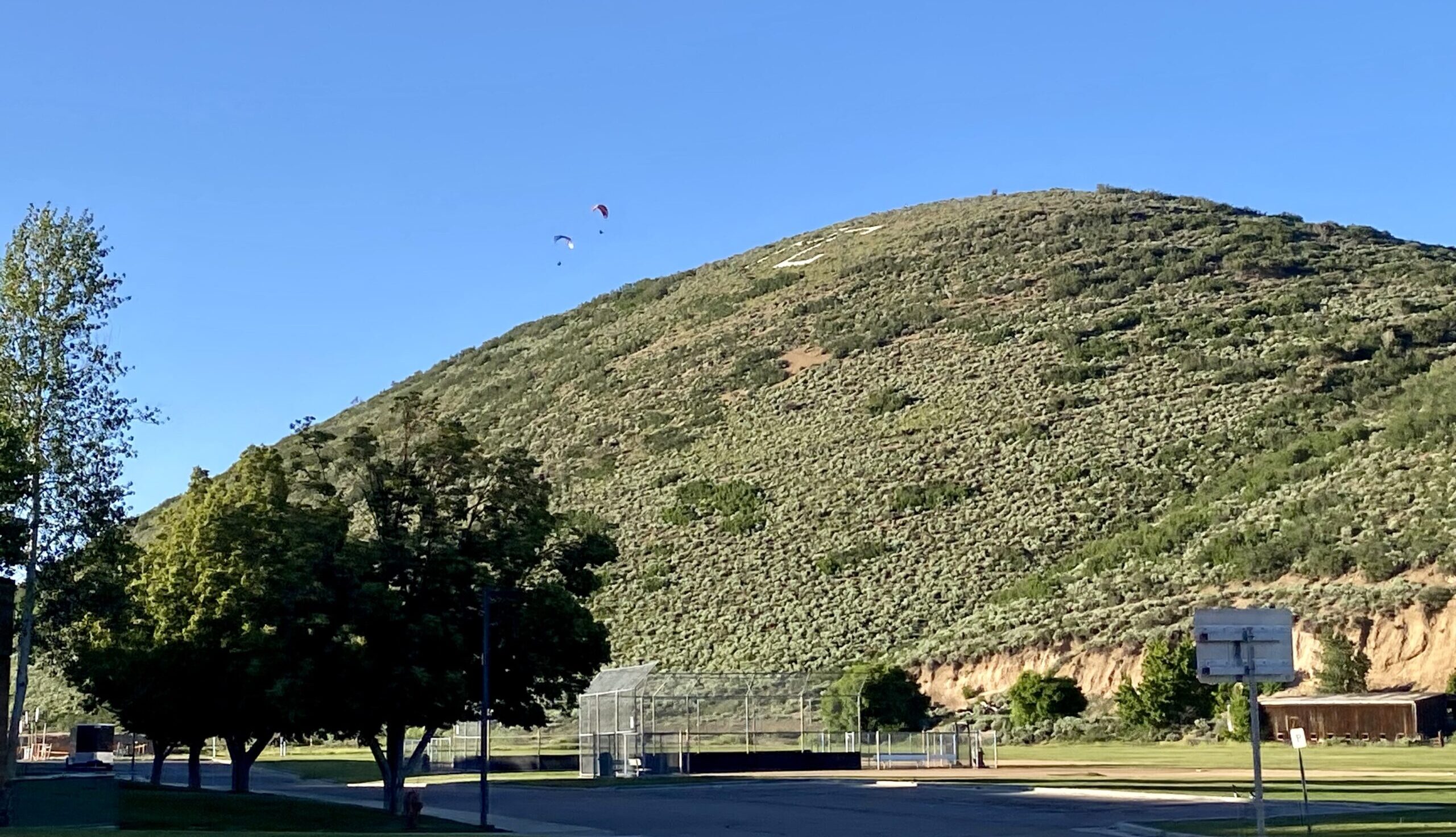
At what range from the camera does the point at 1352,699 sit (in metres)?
61.3

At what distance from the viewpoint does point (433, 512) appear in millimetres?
33750

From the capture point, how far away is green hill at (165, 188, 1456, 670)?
7825 centimetres

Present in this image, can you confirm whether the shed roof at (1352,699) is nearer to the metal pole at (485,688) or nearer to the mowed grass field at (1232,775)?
the mowed grass field at (1232,775)

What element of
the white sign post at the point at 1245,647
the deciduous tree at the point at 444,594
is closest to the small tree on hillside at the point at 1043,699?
the deciduous tree at the point at 444,594

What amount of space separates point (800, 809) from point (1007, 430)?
218ft

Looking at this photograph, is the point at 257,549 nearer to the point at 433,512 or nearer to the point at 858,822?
the point at 433,512

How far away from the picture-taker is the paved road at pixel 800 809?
1167 inches

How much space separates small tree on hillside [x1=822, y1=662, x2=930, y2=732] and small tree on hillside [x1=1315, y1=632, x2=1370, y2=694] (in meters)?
16.4

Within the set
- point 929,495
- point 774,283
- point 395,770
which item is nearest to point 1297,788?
point 395,770

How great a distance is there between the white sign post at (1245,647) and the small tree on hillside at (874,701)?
4265 centimetres

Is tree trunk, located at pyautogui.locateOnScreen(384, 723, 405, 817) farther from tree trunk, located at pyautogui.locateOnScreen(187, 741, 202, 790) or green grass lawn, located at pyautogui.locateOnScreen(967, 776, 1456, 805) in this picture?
green grass lawn, located at pyautogui.locateOnScreen(967, 776, 1456, 805)

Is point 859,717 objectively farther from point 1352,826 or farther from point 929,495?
point 1352,826

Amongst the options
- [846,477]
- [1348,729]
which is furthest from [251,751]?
[846,477]

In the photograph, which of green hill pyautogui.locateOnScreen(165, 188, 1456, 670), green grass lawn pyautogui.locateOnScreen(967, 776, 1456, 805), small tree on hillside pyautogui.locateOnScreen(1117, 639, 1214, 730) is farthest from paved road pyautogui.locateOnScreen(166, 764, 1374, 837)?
green hill pyautogui.locateOnScreen(165, 188, 1456, 670)
